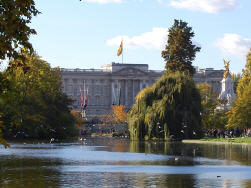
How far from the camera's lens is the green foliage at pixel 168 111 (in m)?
68.6

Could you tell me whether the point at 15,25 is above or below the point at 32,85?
below

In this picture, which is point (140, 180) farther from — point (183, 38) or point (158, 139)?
point (183, 38)

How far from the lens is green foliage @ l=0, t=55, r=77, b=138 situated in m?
75.2

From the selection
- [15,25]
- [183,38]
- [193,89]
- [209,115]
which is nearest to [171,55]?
[183,38]

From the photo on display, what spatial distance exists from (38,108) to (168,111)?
18700 millimetres

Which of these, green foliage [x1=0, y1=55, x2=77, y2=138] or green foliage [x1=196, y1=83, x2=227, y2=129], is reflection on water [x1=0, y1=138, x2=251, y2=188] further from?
green foliage [x1=196, y1=83, x2=227, y2=129]

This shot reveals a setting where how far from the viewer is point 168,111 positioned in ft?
225

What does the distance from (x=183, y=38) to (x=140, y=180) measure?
63635mm

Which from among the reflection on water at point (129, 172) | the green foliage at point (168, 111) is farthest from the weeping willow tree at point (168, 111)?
the reflection on water at point (129, 172)

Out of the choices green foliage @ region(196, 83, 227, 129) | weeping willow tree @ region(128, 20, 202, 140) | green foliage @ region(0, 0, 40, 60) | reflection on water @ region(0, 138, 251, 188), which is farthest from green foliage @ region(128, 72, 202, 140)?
green foliage @ region(0, 0, 40, 60)

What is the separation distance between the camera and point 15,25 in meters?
13.3

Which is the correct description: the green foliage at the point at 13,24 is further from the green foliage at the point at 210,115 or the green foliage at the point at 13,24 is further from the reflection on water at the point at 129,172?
the green foliage at the point at 210,115

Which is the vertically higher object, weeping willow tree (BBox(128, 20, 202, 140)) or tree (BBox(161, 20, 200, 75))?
tree (BBox(161, 20, 200, 75))

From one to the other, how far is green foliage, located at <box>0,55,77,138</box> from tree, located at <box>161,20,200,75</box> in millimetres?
14830
